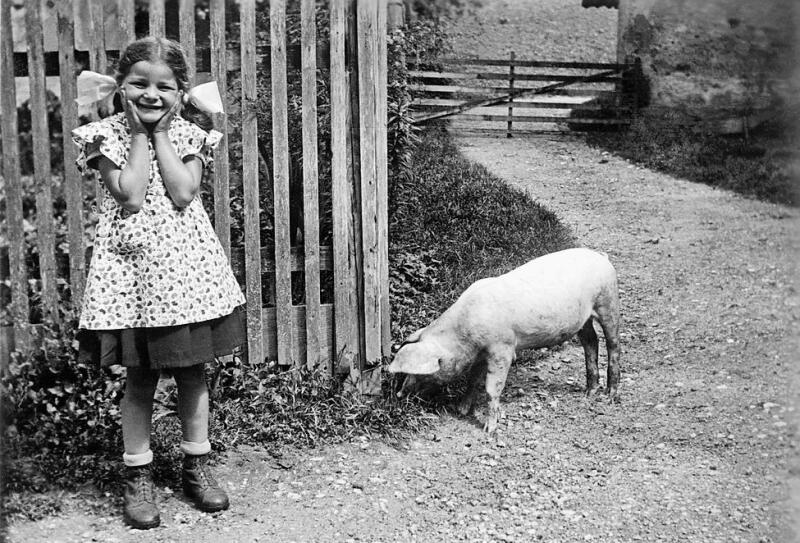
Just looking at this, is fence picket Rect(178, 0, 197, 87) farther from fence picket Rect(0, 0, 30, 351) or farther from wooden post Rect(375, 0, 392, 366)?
wooden post Rect(375, 0, 392, 366)

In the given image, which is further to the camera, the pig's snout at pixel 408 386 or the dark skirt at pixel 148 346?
the pig's snout at pixel 408 386

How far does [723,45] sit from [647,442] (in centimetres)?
214

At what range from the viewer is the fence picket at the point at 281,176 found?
3.93 metres

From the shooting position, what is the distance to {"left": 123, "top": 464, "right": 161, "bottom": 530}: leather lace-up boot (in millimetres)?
3182

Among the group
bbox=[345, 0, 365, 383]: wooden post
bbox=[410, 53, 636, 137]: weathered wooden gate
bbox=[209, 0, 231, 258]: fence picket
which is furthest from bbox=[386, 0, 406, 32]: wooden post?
bbox=[209, 0, 231, 258]: fence picket

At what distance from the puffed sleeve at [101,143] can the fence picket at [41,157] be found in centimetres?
87

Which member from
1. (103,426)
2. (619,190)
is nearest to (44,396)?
(103,426)

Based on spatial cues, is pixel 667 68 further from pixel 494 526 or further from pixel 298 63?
pixel 494 526

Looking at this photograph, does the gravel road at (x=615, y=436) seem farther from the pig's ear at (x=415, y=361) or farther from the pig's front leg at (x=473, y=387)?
the pig's ear at (x=415, y=361)

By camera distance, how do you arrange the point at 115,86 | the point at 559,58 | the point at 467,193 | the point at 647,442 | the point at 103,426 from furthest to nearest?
the point at 559,58 < the point at 467,193 < the point at 647,442 < the point at 103,426 < the point at 115,86

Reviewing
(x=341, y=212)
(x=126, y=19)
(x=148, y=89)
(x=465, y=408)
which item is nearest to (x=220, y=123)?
(x=126, y=19)

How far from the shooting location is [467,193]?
17.8 feet

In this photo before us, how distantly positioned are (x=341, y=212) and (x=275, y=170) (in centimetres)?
40

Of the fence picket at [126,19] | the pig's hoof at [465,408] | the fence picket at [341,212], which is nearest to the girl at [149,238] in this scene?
the fence picket at [126,19]
